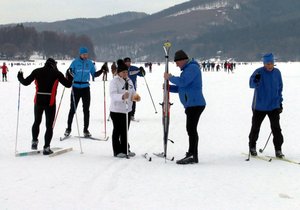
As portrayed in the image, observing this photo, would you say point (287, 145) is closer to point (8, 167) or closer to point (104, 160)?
point (104, 160)

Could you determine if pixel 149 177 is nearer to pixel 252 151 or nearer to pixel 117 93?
pixel 117 93

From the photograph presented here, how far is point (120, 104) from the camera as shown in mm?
7145

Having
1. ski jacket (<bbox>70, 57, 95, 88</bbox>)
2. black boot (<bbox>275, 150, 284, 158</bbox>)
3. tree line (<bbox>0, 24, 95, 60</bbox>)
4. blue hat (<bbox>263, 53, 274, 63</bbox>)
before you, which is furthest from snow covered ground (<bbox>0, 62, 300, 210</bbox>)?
tree line (<bbox>0, 24, 95, 60</bbox>)

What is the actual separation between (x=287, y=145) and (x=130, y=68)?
4518 millimetres

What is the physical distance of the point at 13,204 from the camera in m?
4.72

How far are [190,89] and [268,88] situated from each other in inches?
53.2

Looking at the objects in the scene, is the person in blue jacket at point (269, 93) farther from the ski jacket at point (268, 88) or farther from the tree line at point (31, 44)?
the tree line at point (31, 44)

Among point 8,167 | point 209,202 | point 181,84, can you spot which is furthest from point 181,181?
point 8,167

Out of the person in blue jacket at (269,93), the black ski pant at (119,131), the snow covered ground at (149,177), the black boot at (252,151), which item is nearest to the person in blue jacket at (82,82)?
the snow covered ground at (149,177)

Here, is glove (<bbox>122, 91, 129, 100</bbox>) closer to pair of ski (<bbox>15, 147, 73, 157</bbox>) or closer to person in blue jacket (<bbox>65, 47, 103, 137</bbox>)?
pair of ski (<bbox>15, 147, 73, 157</bbox>)

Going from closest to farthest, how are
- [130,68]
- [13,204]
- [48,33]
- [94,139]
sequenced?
[13,204] < [94,139] < [130,68] < [48,33]

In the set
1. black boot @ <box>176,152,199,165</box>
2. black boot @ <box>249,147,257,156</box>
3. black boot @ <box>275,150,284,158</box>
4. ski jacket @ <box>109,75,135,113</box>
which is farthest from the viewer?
black boot @ <box>249,147,257,156</box>

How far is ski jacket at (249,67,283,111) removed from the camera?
7.16m

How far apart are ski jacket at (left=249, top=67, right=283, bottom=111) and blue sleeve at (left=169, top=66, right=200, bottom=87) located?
106 cm
